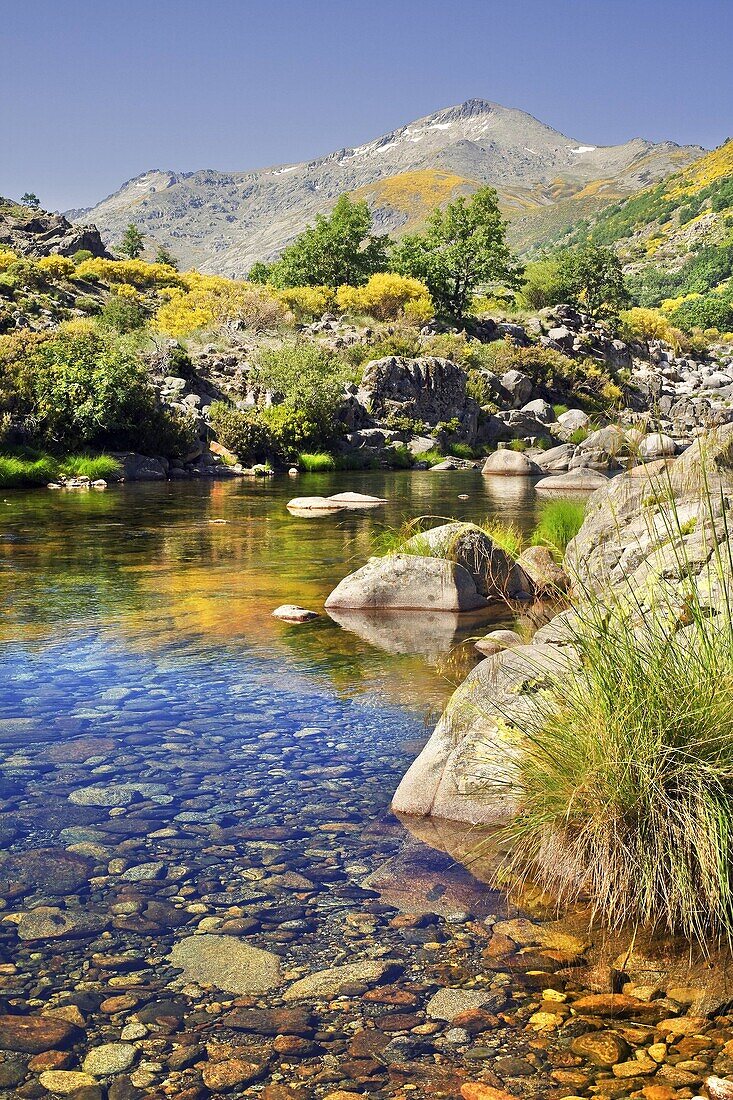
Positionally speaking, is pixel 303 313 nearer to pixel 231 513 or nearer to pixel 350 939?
pixel 231 513

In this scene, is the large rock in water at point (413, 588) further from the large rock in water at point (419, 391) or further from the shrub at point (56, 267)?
the shrub at point (56, 267)

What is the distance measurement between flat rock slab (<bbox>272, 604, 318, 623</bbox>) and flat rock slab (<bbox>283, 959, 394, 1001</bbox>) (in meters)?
7.93

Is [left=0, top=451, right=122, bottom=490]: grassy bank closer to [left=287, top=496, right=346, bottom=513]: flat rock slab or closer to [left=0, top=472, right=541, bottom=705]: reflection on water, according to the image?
[left=0, top=472, right=541, bottom=705]: reflection on water

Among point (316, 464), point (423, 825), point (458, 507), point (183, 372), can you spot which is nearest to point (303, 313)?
point (183, 372)

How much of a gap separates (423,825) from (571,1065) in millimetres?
2453

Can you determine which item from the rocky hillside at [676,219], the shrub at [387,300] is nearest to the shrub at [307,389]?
the shrub at [387,300]

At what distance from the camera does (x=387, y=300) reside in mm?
69938

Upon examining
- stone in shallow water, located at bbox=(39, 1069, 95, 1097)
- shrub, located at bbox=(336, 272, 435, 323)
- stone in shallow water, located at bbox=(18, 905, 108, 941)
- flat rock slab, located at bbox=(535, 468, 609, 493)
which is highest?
shrub, located at bbox=(336, 272, 435, 323)

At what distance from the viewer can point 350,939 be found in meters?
4.79

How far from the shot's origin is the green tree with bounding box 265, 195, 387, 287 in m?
77.3

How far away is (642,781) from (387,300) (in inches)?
2685

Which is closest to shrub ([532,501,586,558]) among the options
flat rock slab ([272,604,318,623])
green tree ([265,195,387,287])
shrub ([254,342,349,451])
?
flat rock slab ([272,604,318,623])

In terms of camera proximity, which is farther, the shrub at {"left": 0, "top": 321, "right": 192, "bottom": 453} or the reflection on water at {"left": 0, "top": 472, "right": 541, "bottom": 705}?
the shrub at {"left": 0, "top": 321, "right": 192, "bottom": 453}

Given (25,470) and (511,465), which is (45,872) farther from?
(511,465)
